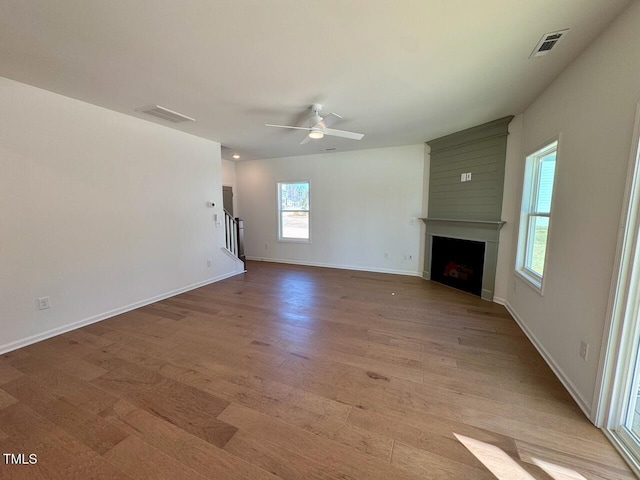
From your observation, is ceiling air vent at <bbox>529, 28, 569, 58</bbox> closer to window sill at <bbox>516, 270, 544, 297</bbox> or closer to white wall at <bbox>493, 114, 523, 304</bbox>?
white wall at <bbox>493, 114, 523, 304</bbox>

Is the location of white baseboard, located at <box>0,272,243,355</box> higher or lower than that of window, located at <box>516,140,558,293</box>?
lower

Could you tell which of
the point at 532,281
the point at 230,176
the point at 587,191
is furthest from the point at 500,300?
A: the point at 230,176

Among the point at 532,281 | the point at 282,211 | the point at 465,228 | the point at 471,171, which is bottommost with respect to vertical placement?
the point at 532,281

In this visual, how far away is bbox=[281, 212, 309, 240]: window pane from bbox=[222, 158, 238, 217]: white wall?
138 cm

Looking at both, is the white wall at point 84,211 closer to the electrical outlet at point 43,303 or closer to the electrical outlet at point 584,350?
the electrical outlet at point 43,303

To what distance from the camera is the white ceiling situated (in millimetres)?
1624

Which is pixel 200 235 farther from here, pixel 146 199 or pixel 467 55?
pixel 467 55

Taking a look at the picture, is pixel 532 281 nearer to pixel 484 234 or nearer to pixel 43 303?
pixel 484 234

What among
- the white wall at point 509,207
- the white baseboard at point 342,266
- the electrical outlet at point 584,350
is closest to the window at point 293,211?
the white baseboard at point 342,266

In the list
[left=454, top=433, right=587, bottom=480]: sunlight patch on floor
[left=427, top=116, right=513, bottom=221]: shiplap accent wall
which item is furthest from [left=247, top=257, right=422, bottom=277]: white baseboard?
[left=454, top=433, right=587, bottom=480]: sunlight patch on floor

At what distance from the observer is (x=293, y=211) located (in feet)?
21.3

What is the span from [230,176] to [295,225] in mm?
2139

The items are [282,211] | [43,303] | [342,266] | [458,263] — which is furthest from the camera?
[282,211]

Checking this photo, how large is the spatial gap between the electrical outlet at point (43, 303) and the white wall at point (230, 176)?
4.24 meters
